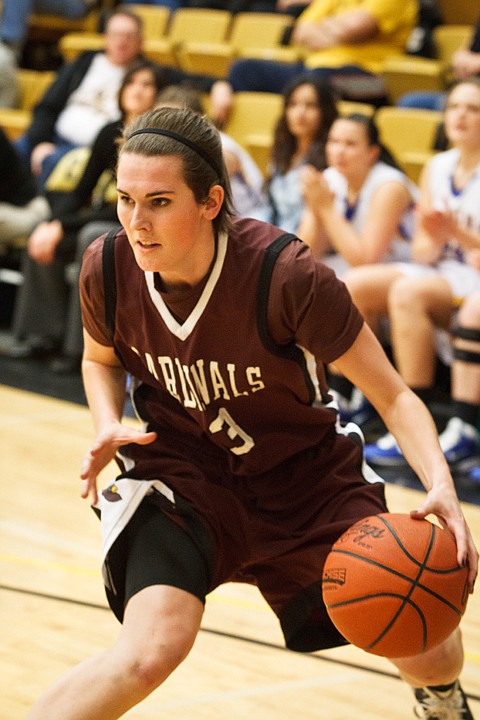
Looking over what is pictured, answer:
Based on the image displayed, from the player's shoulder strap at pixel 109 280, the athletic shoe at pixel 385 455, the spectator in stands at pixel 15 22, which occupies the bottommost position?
the athletic shoe at pixel 385 455

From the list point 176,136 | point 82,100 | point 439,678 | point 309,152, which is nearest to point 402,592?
point 439,678

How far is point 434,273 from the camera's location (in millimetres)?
5125

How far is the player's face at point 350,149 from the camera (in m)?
5.36

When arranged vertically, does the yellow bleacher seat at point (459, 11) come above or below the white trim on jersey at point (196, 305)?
below

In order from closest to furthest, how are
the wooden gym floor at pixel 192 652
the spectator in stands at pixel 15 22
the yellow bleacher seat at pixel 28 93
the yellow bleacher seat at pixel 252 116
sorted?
the wooden gym floor at pixel 192 652
the yellow bleacher seat at pixel 252 116
the yellow bleacher seat at pixel 28 93
the spectator in stands at pixel 15 22

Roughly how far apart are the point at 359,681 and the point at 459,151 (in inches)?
119

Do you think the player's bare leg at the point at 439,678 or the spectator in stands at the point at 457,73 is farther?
the spectator in stands at the point at 457,73

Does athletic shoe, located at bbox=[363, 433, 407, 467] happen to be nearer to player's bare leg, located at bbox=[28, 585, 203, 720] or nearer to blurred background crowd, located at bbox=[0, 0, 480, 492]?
blurred background crowd, located at bbox=[0, 0, 480, 492]

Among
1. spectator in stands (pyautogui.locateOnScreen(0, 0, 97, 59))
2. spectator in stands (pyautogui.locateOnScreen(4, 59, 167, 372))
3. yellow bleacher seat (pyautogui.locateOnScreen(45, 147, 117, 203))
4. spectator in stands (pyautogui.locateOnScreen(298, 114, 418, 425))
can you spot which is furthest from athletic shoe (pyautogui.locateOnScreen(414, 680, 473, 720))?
spectator in stands (pyautogui.locateOnScreen(0, 0, 97, 59))

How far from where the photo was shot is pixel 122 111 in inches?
243

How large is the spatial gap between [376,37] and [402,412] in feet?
18.8

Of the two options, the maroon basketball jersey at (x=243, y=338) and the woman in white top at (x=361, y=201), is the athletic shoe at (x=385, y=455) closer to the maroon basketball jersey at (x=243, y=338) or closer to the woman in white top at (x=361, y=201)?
the woman in white top at (x=361, y=201)

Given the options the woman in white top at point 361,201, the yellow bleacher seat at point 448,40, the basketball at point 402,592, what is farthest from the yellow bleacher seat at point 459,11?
the basketball at point 402,592

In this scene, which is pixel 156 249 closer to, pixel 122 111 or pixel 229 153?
pixel 229 153
